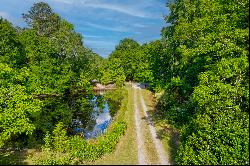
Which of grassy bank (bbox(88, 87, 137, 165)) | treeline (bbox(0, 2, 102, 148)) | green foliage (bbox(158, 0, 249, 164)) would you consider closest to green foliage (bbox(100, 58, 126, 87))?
treeline (bbox(0, 2, 102, 148))

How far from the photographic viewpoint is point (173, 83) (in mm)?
44719

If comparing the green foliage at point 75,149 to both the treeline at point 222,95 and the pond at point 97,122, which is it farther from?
the pond at point 97,122

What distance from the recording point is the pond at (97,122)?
184ft

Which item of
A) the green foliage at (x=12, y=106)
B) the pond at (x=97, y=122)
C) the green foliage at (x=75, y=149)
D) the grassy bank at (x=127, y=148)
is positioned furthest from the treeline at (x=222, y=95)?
the pond at (x=97, y=122)

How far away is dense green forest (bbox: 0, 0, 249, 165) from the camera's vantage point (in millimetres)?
24188

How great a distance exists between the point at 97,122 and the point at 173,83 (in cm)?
2335

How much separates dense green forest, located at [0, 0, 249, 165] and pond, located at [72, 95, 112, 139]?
5.77 ft

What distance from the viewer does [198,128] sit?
83.5 feet

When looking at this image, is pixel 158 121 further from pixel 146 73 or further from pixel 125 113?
pixel 146 73

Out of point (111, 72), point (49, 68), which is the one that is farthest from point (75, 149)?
point (111, 72)

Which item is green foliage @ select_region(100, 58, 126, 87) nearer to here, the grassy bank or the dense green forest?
the dense green forest

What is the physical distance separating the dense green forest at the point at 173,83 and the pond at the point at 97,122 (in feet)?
5.77

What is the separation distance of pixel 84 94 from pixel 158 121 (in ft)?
118

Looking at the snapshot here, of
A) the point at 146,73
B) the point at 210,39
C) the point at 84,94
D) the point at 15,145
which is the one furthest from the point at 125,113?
the point at 146,73
